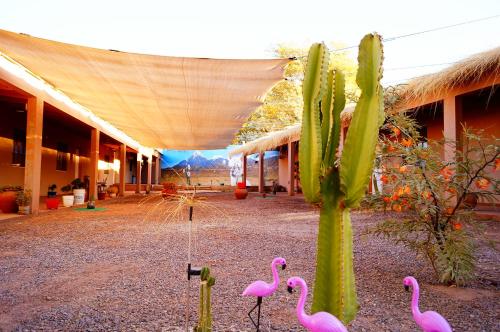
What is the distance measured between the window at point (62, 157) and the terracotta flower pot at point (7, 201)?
5.94 m

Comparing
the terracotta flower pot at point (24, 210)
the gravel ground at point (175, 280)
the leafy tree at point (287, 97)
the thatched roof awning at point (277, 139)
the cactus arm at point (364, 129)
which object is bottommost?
the gravel ground at point (175, 280)

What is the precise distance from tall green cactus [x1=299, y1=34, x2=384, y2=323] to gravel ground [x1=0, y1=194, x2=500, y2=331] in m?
0.45

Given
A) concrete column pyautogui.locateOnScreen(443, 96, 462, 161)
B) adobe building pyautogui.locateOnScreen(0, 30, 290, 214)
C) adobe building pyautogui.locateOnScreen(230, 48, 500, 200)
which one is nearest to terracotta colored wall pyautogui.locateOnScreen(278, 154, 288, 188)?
adobe building pyautogui.locateOnScreen(0, 30, 290, 214)

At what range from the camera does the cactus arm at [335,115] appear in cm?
204

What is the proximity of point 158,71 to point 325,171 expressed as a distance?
435 centimetres

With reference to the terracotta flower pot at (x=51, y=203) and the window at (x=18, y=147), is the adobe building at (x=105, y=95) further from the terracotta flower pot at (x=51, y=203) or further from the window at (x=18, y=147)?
the terracotta flower pot at (x=51, y=203)

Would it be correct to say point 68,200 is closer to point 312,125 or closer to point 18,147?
point 18,147

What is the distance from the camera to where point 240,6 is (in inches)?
703

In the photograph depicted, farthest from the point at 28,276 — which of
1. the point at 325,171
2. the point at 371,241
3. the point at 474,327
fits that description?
the point at 371,241

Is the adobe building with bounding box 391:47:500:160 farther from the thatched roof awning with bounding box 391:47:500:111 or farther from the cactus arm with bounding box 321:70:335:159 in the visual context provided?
the cactus arm with bounding box 321:70:335:159

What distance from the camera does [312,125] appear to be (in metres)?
1.94

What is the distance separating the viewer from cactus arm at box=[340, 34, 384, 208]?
5.99ft

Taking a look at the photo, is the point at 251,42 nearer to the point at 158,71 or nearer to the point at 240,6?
the point at 240,6

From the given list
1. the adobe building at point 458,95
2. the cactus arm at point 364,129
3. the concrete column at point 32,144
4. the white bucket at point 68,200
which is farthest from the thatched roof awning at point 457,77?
the white bucket at point 68,200
